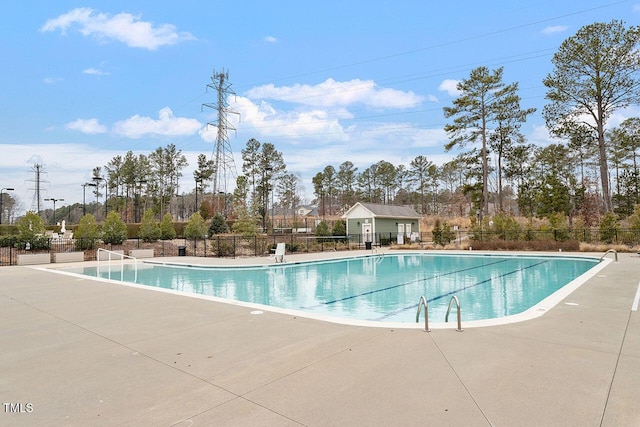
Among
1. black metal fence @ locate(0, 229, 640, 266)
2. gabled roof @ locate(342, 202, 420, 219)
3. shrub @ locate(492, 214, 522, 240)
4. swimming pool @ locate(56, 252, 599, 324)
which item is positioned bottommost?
swimming pool @ locate(56, 252, 599, 324)

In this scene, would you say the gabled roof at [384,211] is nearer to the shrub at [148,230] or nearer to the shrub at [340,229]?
the shrub at [340,229]

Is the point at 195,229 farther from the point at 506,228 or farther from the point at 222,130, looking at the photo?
the point at 506,228

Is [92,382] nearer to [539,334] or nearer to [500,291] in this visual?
[539,334]

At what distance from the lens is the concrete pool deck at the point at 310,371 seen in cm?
265

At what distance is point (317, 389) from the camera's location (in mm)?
3074

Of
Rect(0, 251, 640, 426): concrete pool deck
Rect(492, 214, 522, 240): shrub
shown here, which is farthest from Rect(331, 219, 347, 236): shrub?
Rect(0, 251, 640, 426): concrete pool deck

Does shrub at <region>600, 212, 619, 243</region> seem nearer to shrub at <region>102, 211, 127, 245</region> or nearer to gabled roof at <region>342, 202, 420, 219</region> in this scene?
gabled roof at <region>342, 202, 420, 219</region>

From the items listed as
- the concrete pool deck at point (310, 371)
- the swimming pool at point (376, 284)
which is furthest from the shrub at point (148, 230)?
the concrete pool deck at point (310, 371)

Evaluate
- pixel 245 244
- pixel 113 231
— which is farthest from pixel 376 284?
pixel 113 231

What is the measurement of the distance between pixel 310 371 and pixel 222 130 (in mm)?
34985

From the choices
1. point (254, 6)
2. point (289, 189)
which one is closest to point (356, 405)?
point (254, 6)

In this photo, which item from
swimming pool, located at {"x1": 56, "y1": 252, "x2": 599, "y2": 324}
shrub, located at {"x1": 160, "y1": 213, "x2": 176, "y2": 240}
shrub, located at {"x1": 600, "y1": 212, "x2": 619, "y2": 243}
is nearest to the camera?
swimming pool, located at {"x1": 56, "y1": 252, "x2": 599, "y2": 324}

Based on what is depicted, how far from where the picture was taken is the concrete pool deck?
265cm

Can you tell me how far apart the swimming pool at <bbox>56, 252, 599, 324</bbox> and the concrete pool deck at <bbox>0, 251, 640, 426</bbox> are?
1.35 m
